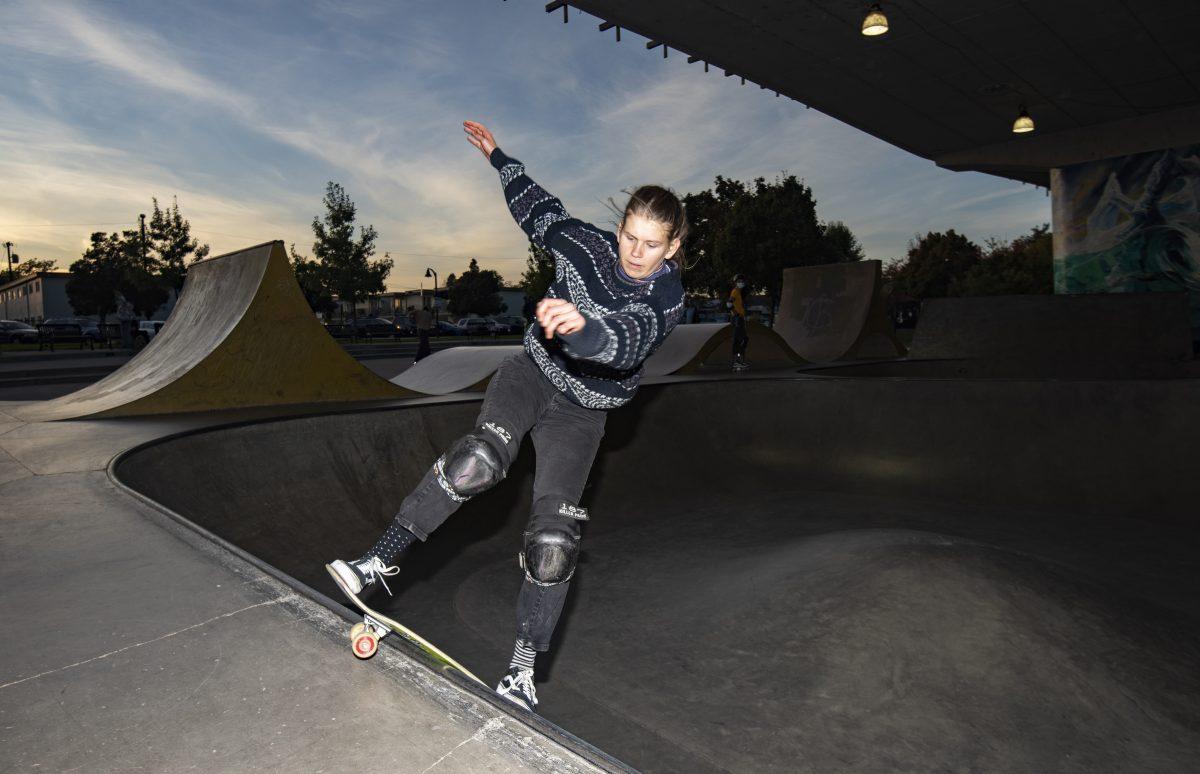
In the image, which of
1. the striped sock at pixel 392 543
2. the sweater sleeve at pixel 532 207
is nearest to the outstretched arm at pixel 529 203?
the sweater sleeve at pixel 532 207

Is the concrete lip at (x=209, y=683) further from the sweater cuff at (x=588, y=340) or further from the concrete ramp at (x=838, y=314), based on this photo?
the concrete ramp at (x=838, y=314)

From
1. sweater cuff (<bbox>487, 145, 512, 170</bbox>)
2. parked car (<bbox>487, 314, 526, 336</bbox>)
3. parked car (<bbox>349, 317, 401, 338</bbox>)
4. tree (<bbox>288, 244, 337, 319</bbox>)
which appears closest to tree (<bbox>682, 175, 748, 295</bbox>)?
parked car (<bbox>487, 314, 526, 336</bbox>)

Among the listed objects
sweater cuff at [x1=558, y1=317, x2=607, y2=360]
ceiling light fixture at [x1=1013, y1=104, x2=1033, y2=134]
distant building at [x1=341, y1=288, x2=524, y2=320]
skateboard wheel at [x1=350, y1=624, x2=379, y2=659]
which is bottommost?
skateboard wheel at [x1=350, y1=624, x2=379, y2=659]

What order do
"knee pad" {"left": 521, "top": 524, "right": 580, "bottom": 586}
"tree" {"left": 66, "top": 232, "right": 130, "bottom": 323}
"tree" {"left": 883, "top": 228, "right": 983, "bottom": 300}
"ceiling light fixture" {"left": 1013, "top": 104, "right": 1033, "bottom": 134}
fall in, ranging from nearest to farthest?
"knee pad" {"left": 521, "top": 524, "right": 580, "bottom": 586} < "ceiling light fixture" {"left": 1013, "top": 104, "right": 1033, "bottom": 134} < "tree" {"left": 66, "top": 232, "right": 130, "bottom": 323} < "tree" {"left": 883, "top": 228, "right": 983, "bottom": 300}

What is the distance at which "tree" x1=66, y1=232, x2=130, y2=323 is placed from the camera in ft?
203

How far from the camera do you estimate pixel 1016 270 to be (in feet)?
182

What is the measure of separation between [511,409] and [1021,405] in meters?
6.83

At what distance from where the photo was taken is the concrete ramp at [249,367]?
6.89 metres

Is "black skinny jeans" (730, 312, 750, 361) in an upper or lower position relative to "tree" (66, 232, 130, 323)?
lower

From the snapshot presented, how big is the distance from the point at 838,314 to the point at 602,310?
1698 cm

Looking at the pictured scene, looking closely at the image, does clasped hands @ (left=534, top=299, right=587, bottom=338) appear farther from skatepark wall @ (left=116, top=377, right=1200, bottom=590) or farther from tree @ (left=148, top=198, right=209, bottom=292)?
tree @ (left=148, top=198, right=209, bottom=292)

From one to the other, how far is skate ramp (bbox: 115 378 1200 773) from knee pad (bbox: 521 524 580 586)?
109 cm

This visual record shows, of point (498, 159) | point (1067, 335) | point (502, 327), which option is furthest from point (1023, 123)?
point (502, 327)

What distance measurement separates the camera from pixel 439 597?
4.79 meters
